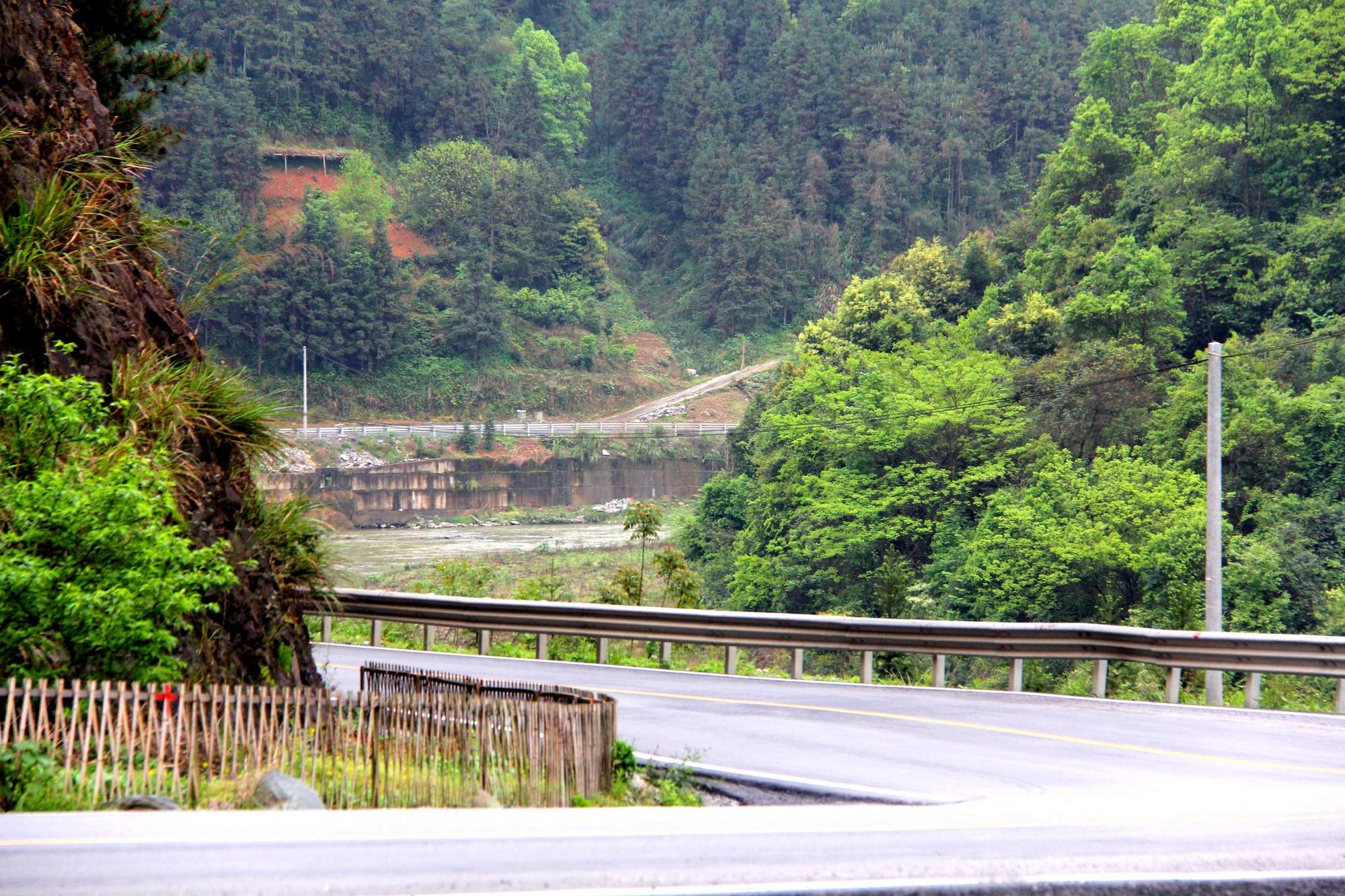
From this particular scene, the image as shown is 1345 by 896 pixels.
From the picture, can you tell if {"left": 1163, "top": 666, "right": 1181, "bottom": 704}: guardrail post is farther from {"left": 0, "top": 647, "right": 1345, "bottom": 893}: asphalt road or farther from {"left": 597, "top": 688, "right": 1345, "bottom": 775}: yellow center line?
{"left": 597, "top": 688, "right": 1345, "bottom": 775}: yellow center line

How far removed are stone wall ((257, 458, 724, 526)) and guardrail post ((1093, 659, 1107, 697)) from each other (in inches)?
2486

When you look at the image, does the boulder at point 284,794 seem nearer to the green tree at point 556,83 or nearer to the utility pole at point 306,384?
the utility pole at point 306,384

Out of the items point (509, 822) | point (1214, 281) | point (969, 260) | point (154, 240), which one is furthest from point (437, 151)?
point (509, 822)

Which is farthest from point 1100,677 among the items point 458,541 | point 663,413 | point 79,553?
point 663,413

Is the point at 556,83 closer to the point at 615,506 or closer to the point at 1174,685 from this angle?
the point at 615,506

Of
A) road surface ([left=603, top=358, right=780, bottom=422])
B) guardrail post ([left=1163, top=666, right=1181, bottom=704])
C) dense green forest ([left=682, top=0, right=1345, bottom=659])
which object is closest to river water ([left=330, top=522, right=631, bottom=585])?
dense green forest ([left=682, top=0, right=1345, bottom=659])

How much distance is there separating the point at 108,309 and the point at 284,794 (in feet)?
17.9

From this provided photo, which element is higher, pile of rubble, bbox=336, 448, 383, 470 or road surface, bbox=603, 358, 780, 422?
road surface, bbox=603, 358, 780, 422

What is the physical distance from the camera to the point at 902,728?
1227cm

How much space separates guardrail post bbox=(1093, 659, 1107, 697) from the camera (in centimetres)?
1460

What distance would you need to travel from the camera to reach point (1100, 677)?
14.6m

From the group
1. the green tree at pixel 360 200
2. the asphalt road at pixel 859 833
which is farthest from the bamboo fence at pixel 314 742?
the green tree at pixel 360 200

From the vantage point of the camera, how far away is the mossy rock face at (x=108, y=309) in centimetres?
1095

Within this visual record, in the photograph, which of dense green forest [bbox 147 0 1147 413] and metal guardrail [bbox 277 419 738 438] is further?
dense green forest [bbox 147 0 1147 413]
